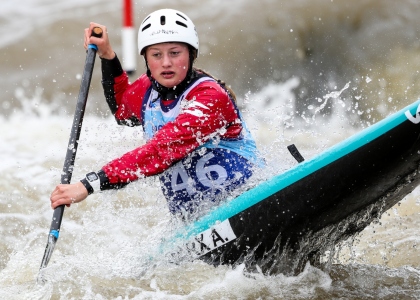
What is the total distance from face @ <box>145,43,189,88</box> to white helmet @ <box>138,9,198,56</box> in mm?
40

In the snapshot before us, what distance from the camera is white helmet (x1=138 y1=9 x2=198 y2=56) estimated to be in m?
3.72

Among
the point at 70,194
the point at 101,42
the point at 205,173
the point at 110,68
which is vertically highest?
the point at 101,42

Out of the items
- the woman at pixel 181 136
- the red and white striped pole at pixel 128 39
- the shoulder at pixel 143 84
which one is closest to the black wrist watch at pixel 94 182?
the woman at pixel 181 136

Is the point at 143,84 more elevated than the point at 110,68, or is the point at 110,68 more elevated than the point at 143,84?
the point at 110,68

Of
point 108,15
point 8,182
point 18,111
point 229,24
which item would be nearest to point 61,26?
point 108,15

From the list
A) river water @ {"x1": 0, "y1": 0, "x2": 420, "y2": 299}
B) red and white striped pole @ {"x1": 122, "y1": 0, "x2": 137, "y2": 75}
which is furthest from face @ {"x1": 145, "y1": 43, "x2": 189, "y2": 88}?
red and white striped pole @ {"x1": 122, "y1": 0, "x2": 137, "y2": 75}

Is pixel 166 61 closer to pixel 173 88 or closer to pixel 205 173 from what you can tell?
pixel 173 88

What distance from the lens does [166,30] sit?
372cm

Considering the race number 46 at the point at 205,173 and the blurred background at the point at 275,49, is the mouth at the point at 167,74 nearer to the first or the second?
the race number 46 at the point at 205,173

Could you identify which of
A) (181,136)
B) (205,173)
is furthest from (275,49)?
(181,136)

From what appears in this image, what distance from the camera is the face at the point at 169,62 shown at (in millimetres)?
3724

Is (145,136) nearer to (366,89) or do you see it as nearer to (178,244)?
(178,244)

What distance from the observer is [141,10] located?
10164 millimetres

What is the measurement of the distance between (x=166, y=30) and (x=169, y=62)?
17 centimetres
